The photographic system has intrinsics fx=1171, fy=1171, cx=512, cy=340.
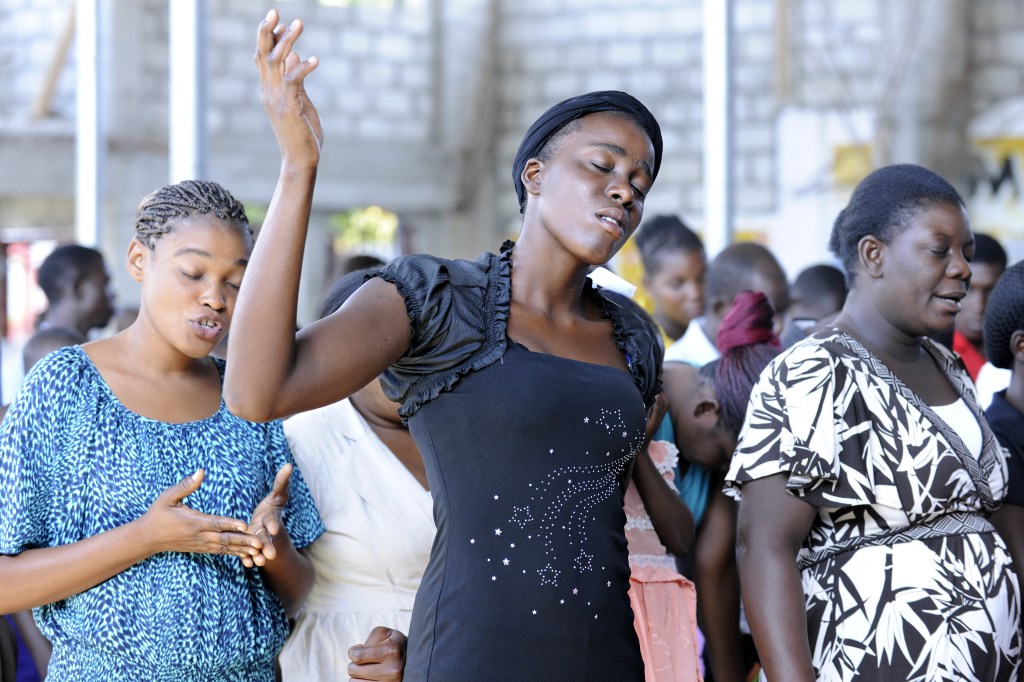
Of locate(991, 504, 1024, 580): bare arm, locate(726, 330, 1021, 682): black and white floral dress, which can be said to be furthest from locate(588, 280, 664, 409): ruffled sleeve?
locate(991, 504, 1024, 580): bare arm

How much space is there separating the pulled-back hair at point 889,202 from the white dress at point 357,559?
1211 mm

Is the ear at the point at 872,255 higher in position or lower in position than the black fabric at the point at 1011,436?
higher

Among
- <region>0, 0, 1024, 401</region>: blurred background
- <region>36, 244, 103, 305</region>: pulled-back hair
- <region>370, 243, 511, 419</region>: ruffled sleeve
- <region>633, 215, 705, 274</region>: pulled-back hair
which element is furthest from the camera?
<region>0, 0, 1024, 401</region>: blurred background

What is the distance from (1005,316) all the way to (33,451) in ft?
8.51

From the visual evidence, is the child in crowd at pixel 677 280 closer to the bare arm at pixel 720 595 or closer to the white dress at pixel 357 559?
the bare arm at pixel 720 595

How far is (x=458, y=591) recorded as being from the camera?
1.91m

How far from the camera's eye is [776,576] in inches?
96.5

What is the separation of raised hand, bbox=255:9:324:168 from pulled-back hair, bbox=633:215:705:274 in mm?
3938

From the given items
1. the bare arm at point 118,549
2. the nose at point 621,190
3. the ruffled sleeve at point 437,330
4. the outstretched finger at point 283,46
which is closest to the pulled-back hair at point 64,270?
the bare arm at point 118,549

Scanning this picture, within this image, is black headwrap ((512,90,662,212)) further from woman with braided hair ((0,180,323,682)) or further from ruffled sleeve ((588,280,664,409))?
woman with braided hair ((0,180,323,682))

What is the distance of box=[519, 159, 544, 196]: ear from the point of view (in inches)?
84.4

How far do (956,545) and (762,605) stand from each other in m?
0.46

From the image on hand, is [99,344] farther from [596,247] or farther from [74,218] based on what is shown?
[74,218]

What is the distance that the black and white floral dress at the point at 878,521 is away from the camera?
2465mm
